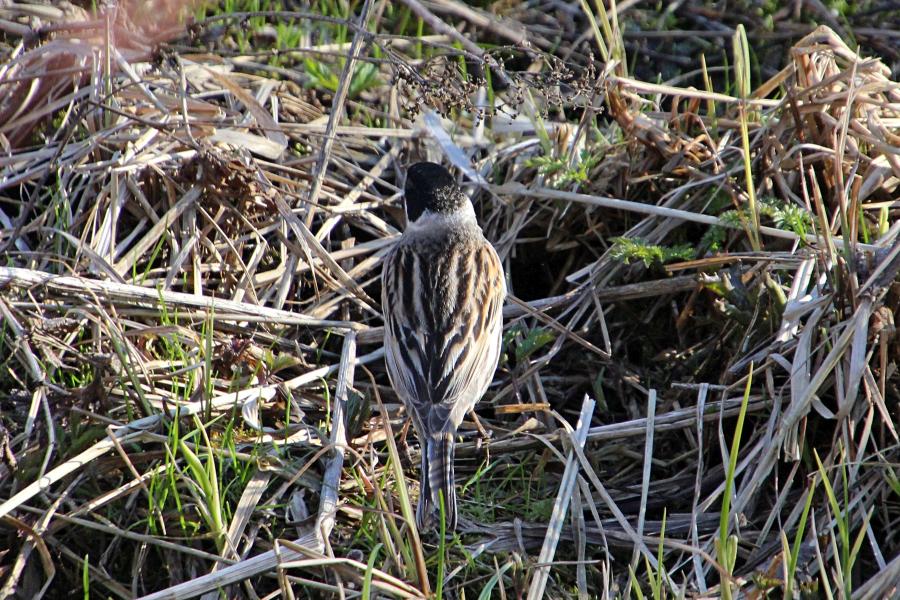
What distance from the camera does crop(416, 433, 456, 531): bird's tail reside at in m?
4.31

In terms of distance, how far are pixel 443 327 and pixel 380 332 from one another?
0.54m

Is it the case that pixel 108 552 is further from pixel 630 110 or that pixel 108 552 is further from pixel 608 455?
pixel 630 110

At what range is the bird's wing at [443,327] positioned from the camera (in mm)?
4754

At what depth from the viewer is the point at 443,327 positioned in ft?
16.5

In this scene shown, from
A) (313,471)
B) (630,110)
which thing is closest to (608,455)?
(313,471)

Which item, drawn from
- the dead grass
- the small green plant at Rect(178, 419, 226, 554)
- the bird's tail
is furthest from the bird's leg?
the small green plant at Rect(178, 419, 226, 554)

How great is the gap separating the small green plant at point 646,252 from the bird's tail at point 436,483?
4.49 feet

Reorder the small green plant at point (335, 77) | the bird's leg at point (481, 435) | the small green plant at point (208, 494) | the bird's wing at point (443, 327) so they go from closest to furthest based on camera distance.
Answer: the small green plant at point (208, 494)
the bird's wing at point (443, 327)
the bird's leg at point (481, 435)
the small green plant at point (335, 77)

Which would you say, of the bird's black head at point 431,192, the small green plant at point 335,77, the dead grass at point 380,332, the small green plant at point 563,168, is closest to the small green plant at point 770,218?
the dead grass at point 380,332

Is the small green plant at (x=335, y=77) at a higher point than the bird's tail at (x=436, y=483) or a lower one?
higher

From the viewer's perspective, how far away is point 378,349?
18.2 ft

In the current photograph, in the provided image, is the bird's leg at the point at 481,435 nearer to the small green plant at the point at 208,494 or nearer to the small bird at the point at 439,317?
the small bird at the point at 439,317

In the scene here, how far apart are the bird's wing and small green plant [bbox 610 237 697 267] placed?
60cm

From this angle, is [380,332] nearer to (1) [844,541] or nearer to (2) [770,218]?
(2) [770,218]
